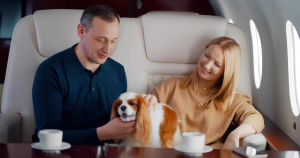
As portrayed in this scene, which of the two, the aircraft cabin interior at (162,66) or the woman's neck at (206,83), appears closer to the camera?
the aircraft cabin interior at (162,66)

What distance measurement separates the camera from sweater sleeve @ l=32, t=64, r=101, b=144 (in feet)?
5.44

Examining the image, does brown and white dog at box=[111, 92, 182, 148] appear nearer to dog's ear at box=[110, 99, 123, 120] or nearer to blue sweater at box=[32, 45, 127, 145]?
dog's ear at box=[110, 99, 123, 120]

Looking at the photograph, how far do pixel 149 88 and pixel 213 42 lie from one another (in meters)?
0.57

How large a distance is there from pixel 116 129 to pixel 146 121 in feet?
0.52

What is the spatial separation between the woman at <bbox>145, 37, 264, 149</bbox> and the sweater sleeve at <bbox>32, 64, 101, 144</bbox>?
62 cm

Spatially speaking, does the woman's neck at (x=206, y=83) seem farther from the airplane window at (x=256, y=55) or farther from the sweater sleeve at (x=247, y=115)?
the airplane window at (x=256, y=55)

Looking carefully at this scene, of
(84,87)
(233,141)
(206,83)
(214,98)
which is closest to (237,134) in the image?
(233,141)

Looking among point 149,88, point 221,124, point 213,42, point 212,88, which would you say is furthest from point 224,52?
point 149,88

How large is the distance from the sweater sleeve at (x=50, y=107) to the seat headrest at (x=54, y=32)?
413mm

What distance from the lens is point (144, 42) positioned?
2248mm

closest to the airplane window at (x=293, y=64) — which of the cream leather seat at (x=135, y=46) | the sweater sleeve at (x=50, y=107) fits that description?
the cream leather seat at (x=135, y=46)

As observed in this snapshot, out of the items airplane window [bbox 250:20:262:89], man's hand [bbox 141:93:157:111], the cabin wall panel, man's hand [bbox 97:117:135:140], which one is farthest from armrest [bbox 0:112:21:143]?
airplane window [bbox 250:20:262:89]

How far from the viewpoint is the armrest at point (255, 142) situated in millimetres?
1681

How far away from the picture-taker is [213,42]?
2.04 m
